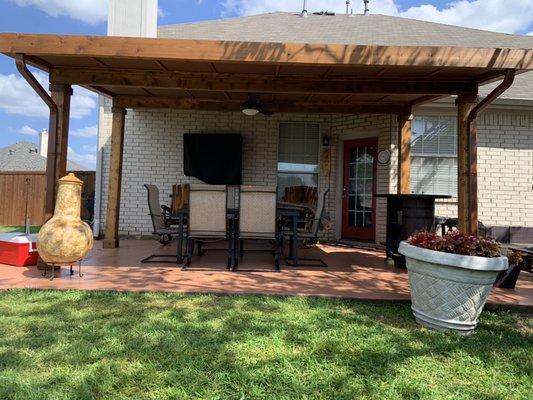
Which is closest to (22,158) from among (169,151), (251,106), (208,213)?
(169,151)

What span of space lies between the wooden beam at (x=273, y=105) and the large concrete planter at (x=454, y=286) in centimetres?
390

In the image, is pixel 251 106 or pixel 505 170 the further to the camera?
pixel 505 170

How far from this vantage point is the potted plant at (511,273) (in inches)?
165

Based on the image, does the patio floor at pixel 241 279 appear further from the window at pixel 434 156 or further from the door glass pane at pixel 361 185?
the window at pixel 434 156

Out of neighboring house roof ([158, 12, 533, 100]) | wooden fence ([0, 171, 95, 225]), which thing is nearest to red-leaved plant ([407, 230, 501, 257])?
neighboring house roof ([158, 12, 533, 100])

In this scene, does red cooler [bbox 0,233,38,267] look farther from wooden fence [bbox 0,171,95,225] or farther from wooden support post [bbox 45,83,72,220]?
wooden fence [bbox 0,171,95,225]

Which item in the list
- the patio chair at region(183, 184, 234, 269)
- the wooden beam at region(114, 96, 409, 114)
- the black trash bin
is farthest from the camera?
the wooden beam at region(114, 96, 409, 114)

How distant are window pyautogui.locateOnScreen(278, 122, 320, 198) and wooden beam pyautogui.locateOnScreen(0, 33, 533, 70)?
4.28 meters

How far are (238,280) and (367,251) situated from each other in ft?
11.7

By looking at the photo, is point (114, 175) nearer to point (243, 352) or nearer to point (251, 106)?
point (251, 106)

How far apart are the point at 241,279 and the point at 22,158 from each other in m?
17.1

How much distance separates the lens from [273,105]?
6.38 meters

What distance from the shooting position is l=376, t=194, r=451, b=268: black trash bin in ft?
17.0

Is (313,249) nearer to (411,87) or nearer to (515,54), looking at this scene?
(411,87)
